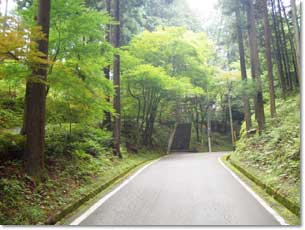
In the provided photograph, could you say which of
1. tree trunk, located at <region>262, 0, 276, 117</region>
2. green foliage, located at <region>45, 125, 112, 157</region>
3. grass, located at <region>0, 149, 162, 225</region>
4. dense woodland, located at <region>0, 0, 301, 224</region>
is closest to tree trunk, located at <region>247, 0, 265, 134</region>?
dense woodland, located at <region>0, 0, 301, 224</region>

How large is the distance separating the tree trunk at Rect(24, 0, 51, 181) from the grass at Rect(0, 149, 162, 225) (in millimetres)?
223

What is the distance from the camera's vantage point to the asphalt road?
4.13m

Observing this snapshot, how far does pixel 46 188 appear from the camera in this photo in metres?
5.40

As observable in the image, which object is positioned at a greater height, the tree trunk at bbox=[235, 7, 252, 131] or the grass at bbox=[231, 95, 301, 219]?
the tree trunk at bbox=[235, 7, 252, 131]

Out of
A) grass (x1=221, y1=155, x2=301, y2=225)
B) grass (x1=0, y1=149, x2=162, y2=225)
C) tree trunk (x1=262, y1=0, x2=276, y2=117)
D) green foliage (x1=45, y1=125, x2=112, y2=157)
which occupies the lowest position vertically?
grass (x1=221, y1=155, x2=301, y2=225)

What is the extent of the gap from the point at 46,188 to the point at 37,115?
1305mm

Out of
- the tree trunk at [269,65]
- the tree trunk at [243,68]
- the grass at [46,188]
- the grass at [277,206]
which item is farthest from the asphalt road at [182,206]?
the tree trunk at [243,68]

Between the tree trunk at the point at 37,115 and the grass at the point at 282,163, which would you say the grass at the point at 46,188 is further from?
the grass at the point at 282,163

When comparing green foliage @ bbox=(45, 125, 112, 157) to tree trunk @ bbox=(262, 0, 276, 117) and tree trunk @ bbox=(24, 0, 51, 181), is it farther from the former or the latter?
tree trunk @ bbox=(262, 0, 276, 117)

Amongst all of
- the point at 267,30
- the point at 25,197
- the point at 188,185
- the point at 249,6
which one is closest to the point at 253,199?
the point at 188,185

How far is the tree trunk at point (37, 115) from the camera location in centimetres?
553

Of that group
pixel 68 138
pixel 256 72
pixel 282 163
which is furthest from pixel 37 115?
pixel 256 72

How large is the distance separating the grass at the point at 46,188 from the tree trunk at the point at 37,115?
0.22 m

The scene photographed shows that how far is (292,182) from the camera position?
5250 millimetres
